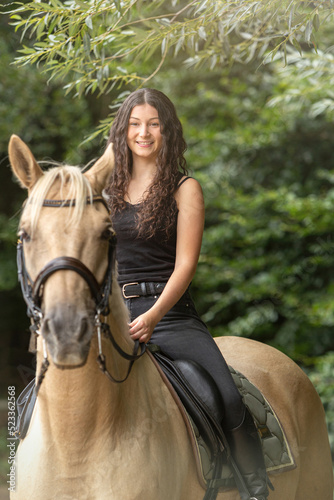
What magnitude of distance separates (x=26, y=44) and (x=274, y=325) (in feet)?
11.8

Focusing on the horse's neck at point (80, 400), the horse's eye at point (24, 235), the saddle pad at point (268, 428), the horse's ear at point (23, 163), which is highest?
the horse's ear at point (23, 163)

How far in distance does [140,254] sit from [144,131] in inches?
13.1

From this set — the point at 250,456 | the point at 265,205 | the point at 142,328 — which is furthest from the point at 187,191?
the point at 265,205

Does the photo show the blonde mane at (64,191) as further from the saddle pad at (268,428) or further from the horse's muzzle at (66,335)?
the saddle pad at (268,428)

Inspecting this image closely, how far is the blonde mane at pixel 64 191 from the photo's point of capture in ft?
3.41

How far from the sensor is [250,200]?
468 cm

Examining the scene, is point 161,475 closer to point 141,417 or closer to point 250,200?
point 141,417

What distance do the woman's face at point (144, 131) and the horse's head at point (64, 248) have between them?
0.38 m

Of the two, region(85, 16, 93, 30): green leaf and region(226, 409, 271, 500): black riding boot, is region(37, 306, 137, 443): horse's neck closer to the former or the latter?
region(226, 409, 271, 500): black riding boot

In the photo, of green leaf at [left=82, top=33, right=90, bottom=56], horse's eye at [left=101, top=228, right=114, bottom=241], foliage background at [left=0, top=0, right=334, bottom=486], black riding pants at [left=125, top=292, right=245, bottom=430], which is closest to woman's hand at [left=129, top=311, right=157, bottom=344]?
black riding pants at [left=125, top=292, right=245, bottom=430]

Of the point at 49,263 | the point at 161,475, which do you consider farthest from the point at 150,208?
the point at 161,475

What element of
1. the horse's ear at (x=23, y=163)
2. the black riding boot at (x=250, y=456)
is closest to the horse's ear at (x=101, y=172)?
the horse's ear at (x=23, y=163)

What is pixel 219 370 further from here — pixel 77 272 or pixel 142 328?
pixel 77 272

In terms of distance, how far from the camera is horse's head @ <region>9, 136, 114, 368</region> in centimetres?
97
